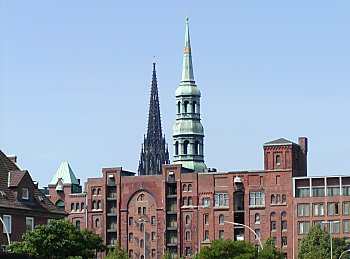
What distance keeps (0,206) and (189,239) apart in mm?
104667

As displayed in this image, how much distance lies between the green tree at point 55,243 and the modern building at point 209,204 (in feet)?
311

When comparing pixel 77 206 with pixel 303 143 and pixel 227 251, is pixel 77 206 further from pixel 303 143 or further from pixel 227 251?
pixel 227 251

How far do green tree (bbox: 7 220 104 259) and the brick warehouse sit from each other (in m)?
99.5

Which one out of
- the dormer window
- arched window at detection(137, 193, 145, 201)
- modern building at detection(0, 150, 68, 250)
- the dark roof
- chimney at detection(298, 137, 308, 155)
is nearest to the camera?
modern building at detection(0, 150, 68, 250)

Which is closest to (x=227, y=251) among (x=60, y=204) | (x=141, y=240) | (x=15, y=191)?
(x=15, y=191)

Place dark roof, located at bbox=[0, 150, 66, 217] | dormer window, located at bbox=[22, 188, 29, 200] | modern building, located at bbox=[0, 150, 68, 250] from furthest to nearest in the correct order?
dormer window, located at bbox=[22, 188, 29, 200]
dark roof, located at bbox=[0, 150, 66, 217]
modern building, located at bbox=[0, 150, 68, 250]

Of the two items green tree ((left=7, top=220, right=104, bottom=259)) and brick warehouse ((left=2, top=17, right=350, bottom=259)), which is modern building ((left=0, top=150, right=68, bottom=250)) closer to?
green tree ((left=7, top=220, right=104, bottom=259))

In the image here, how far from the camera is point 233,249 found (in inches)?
4163

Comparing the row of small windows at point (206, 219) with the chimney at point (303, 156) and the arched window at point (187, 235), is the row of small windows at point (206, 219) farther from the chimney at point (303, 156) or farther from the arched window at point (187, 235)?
the chimney at point (303, 156)

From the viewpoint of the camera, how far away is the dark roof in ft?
284

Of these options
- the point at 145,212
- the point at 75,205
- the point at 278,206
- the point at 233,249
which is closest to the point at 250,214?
the point at 278,206

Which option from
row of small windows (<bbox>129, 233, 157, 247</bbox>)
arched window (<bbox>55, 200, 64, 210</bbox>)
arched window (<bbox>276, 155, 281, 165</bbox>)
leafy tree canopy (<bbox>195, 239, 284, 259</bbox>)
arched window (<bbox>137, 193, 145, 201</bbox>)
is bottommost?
leafy tree canopy (<bbox>195, 239, 284, 259</bbox>)

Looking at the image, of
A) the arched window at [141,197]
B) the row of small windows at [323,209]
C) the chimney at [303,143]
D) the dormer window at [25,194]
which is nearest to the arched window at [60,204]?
the arched window at [141,197]

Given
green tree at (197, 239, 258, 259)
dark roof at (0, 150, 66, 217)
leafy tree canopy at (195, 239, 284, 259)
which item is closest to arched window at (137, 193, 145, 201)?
leafy tree canopy at (195, 239, 284, 259)
